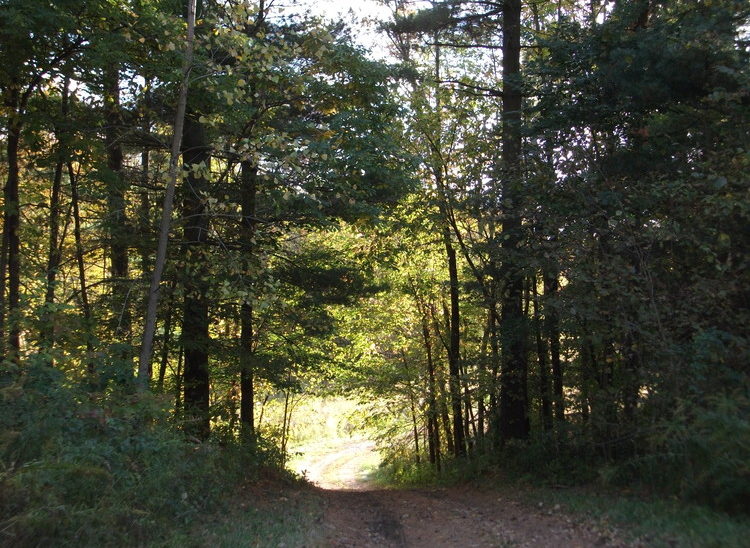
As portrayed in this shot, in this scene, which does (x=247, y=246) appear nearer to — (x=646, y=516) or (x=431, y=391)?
(x=646, y=516)

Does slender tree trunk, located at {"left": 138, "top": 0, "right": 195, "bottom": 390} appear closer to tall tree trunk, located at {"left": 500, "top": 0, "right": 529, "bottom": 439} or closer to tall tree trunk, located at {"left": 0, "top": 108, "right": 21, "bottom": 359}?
tall tree trunk, located at {"left": 0, "top": 108, "right": 21, "bottom": 359}

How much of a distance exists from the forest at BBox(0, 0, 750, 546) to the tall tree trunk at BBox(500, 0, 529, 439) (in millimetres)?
74

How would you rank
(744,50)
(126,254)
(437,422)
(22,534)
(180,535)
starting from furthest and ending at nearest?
1. (437,422)
2. (126,254)
3. (744,50)
4. (180,535)
5. (22,534)

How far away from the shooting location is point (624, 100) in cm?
948

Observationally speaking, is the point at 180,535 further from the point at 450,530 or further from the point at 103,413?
the point at 450,530

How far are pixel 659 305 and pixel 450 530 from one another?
4455 mm

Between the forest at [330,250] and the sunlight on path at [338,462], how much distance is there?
12.2 m

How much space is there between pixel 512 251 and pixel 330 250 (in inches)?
213

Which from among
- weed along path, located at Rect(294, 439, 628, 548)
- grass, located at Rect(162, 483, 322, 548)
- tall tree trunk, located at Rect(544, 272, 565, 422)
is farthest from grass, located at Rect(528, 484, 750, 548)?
grass, located at Rect(162, 483, 322, 548)

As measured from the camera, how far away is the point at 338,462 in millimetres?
34375

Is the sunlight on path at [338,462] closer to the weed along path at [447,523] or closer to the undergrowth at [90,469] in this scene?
the weed along path at [447,523]

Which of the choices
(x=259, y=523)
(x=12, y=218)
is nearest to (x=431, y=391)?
(x=259, y=523)

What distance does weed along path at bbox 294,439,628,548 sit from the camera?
284 inches

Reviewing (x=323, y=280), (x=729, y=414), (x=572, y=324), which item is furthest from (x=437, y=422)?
(x=729, y=414)
